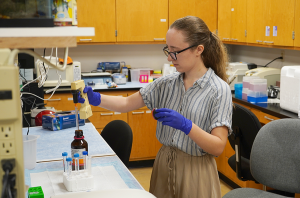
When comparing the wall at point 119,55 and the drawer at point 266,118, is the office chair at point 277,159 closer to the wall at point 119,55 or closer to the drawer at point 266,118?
the drawer at point 266,118

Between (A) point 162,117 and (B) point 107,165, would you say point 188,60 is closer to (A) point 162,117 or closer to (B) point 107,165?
(A) point 162,117

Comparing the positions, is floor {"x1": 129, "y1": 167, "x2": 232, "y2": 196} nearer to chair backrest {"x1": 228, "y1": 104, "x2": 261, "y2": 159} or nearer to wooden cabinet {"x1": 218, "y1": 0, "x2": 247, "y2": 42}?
chair backrest {"x1": 228, "y1": 104, "x2": 261, "y2": 159}

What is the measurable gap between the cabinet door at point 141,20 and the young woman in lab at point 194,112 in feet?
8.24

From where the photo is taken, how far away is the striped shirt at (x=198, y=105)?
1659 millimetres

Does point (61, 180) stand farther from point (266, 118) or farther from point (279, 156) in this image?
point (266, 118)

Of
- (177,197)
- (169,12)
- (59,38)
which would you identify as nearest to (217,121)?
(177,197)

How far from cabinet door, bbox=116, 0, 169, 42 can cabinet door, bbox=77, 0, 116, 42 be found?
8 centimetres

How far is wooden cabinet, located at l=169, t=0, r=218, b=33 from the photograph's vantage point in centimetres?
434

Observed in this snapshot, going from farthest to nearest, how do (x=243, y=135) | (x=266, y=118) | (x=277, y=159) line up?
(x=266, y=118)
(x=243, y=135)
(x=277, y=159)

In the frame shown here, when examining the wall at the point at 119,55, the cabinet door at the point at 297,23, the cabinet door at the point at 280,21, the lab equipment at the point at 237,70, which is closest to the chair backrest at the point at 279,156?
the cabinet door at the point at 297,23

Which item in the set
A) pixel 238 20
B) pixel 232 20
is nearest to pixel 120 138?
pixel 238 20

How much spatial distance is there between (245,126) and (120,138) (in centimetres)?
82

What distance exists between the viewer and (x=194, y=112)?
1.72 metres

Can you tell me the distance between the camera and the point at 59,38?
811 mm
